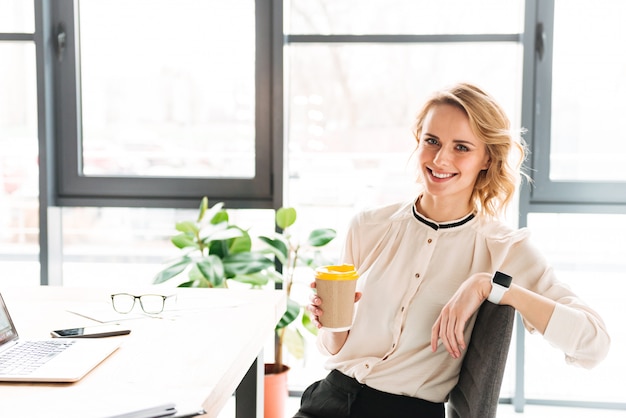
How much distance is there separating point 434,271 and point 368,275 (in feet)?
0.58

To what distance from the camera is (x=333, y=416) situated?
1.58 meters

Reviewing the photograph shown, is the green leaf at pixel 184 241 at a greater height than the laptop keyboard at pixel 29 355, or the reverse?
the green leaf at pixel 184 241

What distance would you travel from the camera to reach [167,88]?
2943 mm

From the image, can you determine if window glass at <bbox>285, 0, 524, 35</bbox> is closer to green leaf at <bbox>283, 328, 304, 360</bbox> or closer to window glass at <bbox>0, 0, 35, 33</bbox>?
window glass at <bbox>0, 0, 35, 33</bbox>

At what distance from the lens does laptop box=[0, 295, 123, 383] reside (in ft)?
3.42

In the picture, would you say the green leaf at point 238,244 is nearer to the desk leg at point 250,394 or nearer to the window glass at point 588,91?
the desk leg at point 250,394

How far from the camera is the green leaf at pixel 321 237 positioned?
2518mm

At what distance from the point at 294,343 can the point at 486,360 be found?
4.28 ft

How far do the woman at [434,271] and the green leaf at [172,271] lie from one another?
2.81 feet

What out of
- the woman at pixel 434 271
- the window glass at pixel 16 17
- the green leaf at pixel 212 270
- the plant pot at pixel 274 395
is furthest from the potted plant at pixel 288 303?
the window glass at pixel 16 17

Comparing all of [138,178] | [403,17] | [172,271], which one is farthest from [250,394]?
[403,17]

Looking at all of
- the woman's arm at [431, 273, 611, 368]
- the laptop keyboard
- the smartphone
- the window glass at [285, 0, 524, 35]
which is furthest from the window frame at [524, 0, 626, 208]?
the laptop keyboard

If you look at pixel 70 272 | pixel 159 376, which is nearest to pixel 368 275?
pixel 159 376

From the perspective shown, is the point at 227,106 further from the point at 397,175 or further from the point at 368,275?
the point at 368,275
